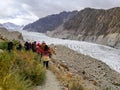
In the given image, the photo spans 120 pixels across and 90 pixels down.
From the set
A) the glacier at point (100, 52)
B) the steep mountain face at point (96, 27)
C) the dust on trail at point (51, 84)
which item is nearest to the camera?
the dust on trail at point (51, 84)

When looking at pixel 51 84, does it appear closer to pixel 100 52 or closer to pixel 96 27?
pixel 100 52

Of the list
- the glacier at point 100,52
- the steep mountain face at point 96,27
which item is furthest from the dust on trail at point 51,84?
the steep mountain face at point 96,27

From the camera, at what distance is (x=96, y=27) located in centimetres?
15088

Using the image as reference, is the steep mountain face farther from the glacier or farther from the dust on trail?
the dust on trail

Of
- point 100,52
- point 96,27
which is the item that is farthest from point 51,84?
point 96,27

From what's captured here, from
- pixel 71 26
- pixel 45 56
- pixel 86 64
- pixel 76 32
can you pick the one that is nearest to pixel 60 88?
pixel 45 56

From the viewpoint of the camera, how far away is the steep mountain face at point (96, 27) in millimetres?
124812

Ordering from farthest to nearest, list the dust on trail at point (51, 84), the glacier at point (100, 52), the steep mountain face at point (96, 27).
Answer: the steep mountain face at point (96, 27)
the glacier at point (100, 52)
the dust on trail at point (51, 84)

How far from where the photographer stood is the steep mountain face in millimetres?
124812

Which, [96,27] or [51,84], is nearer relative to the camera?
[51,84]

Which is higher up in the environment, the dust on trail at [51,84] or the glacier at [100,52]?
the dust on trail at [51,84]

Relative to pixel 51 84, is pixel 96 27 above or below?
below

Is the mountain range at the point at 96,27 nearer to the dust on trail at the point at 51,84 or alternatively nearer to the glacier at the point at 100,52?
the glacier at the point at 100,52

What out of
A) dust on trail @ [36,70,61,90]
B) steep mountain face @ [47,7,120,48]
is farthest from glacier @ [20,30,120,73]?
dust on trail @ [36,70,61,90]
